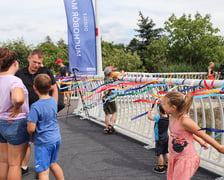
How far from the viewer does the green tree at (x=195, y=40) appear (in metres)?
24.0

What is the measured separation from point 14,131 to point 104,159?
1917mm

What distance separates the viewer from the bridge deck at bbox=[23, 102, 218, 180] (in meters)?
3.25

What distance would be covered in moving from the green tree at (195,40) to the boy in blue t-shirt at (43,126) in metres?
22.8

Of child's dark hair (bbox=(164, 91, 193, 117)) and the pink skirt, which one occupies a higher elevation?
child's dark hair (bbox=(164, 91, 193, 117))

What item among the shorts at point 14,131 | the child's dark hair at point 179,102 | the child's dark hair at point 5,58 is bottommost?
the shorts at point 14,131

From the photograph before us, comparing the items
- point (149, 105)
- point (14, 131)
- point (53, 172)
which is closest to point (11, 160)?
point (14, 131)

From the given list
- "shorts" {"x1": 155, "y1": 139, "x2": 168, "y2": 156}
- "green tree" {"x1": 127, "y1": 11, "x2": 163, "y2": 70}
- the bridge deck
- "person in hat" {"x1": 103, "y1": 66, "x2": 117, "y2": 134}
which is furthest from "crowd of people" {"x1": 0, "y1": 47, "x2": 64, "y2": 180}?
"green tree" {"x1": 127, "y1": 11, "x2": 163, "y2": 70}

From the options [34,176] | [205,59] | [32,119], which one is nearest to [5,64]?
[32,119]

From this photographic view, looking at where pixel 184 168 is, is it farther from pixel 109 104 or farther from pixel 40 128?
pixel 109 104

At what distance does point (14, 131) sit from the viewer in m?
2.40

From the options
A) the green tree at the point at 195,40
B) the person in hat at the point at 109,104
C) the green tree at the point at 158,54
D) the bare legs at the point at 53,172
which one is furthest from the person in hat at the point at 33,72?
the green tree at the point at 158,54

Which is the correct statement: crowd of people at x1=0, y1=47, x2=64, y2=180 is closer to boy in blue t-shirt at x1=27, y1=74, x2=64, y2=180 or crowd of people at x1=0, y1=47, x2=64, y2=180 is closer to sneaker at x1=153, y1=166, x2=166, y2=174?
boy in blue t-shirt at x1=27, y1=74, x2=64, y2=180

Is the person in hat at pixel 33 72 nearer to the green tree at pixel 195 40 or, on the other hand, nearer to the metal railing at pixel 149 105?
the metal railing at pixel 149 105

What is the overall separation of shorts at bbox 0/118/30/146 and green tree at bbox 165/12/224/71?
22.9 m
